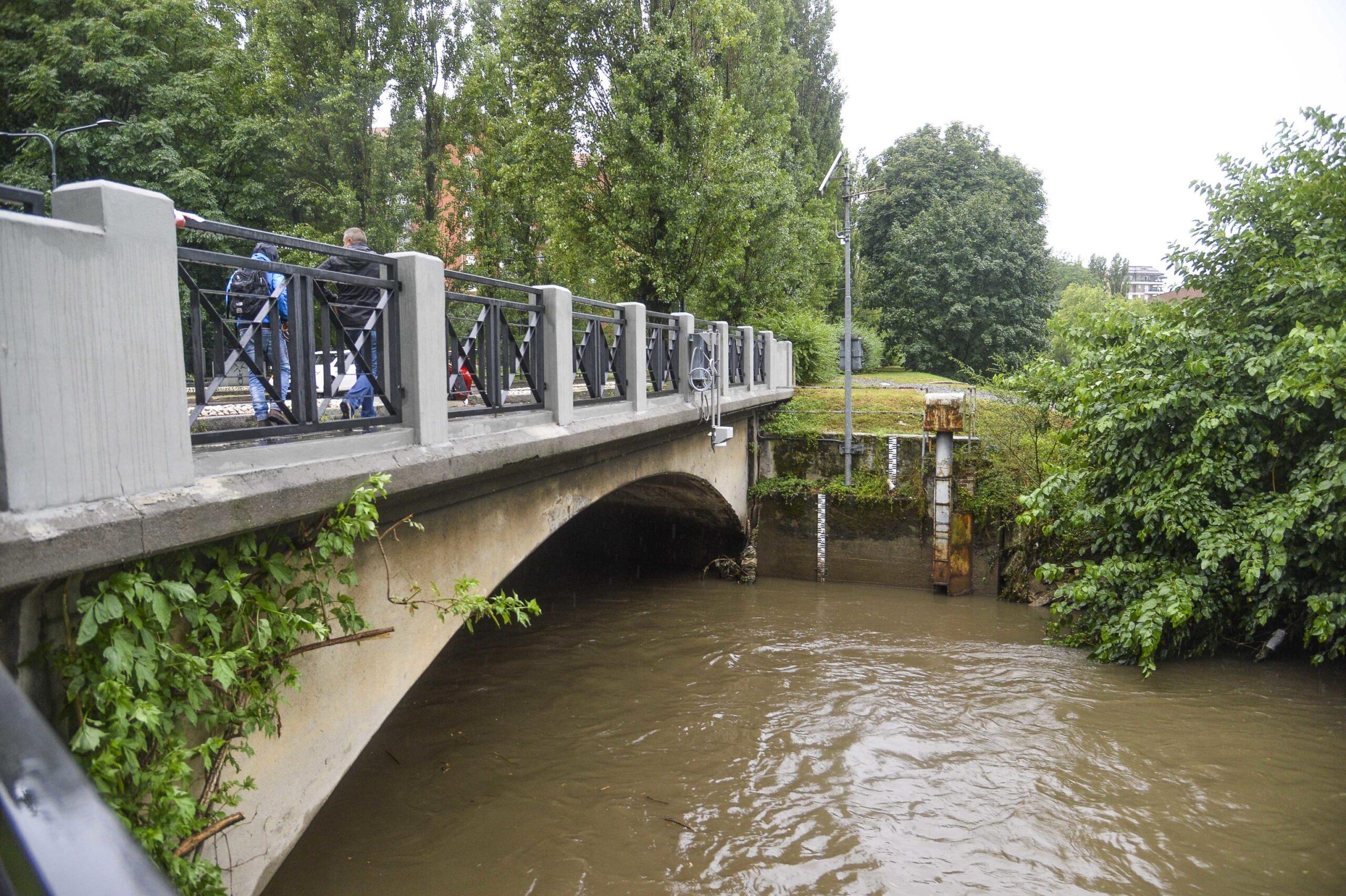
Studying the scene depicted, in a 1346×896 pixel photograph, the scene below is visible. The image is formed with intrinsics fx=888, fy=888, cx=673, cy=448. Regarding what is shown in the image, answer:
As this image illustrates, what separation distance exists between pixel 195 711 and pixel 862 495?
42.9ft

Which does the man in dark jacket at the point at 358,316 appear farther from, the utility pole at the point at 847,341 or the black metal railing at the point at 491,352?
the utility pole at the point at 847,341

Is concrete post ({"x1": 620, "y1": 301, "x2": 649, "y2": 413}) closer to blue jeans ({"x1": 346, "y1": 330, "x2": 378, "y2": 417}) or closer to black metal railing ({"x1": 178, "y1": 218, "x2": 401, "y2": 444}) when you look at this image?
black metal railing ({"x1": 178, "y1": 218, "x2": 401, "y2": 444})

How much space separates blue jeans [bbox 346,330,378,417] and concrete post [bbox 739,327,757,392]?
9466 mm

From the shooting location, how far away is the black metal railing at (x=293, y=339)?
3811 mm

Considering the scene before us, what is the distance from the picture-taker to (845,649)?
11.2 meters

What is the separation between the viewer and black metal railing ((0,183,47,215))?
9.55 ft

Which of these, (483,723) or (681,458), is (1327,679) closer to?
(681,458)

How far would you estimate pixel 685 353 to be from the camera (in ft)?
36.1

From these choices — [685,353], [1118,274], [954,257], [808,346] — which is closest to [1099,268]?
[1118,274]

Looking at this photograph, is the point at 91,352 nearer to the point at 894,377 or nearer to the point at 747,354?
the point at 747,354

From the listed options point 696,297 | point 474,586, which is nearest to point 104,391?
point 474,586

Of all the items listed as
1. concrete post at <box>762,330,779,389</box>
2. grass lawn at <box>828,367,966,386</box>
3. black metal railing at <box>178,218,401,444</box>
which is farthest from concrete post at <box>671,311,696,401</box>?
grass lawn at <box>828,367,966,386</box>

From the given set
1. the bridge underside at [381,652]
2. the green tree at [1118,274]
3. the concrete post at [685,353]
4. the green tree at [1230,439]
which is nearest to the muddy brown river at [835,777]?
the green tree at [1230,439]

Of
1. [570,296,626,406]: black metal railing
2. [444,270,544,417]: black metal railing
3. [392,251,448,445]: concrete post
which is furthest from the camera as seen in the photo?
[570,296,626,406]: black metal railing
